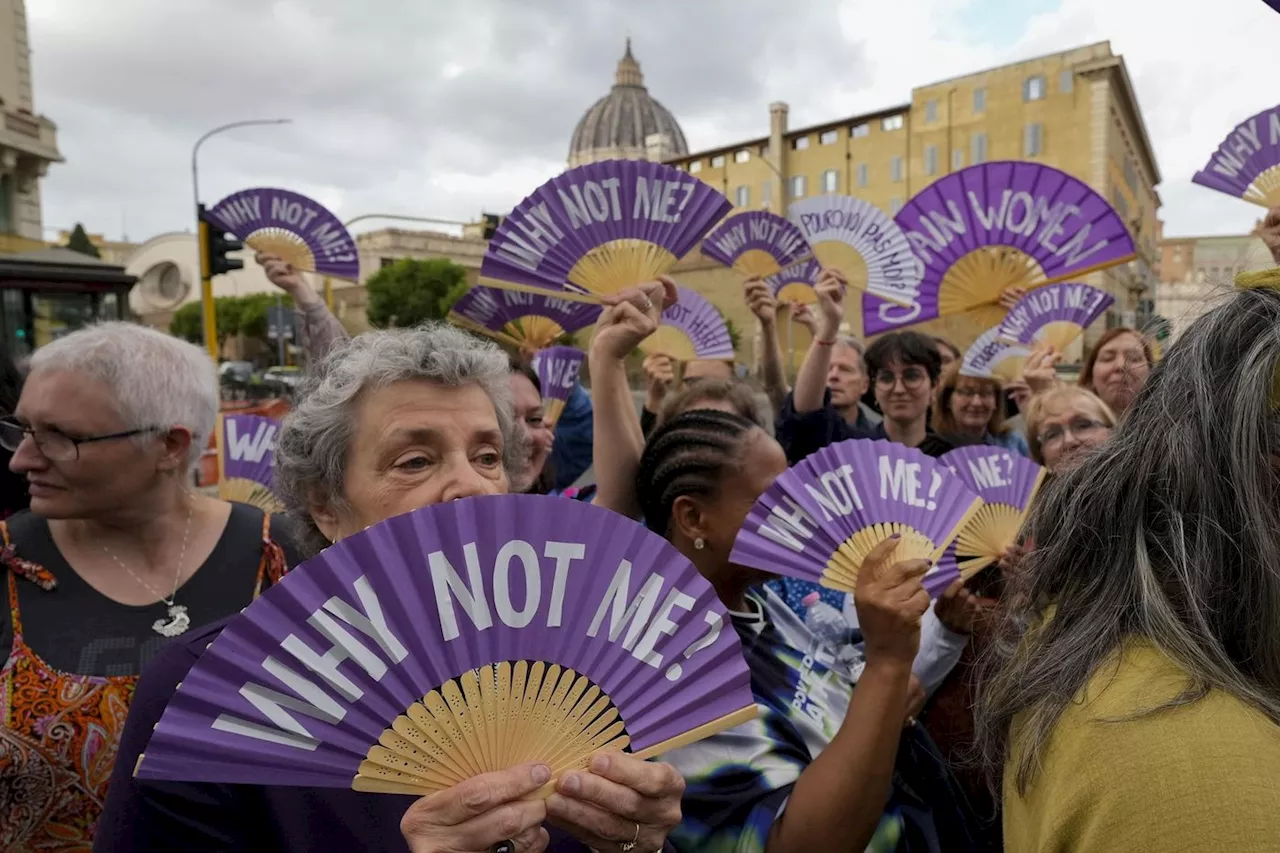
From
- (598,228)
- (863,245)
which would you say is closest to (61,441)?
(598,228)

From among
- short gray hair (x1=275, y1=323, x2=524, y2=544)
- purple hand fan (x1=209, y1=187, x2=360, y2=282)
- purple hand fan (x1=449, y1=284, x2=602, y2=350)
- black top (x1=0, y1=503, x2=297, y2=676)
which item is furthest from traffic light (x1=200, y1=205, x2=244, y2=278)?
short gray hair (x1=275, y1=323, x2=524, y2=544)

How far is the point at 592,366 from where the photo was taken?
236 cm

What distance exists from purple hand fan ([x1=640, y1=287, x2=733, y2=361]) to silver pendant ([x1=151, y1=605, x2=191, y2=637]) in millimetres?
3559

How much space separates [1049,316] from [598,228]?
316 centimetres

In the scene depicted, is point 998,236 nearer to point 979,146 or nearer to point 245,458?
point 245,458

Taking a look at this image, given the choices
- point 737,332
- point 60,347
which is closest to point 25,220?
point 737,332

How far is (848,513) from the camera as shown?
6.19 ft

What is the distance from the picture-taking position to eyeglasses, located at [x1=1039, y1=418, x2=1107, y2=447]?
2959 millimetres

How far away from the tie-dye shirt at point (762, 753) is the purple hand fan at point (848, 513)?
0.17 meters

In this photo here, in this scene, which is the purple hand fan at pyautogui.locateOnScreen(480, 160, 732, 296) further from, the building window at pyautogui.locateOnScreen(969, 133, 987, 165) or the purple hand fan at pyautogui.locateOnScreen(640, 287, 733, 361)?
the building window at pyautogui.locateOnScreen(969, 133, 987, 165)

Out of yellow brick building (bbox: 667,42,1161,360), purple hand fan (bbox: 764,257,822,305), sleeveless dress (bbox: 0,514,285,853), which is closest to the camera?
sleeveless dress (bbox: 0,514,285,853)

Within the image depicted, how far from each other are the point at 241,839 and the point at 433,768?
38 cm

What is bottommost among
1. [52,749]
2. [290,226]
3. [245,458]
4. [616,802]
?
[52,749]

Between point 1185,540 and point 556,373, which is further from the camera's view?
point 556,373
